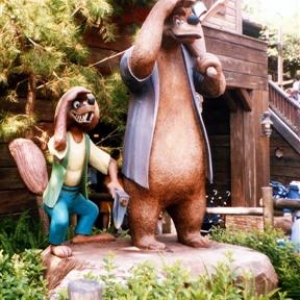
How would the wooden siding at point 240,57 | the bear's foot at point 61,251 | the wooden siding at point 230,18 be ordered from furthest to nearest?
the wooden siding at point 230,18, the wooden siding at point 240,57, the bear's foot at point 61,251

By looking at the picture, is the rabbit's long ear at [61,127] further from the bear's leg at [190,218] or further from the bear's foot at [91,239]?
the bear's leg at [190,218]

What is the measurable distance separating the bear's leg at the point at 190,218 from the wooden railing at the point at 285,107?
277 inches

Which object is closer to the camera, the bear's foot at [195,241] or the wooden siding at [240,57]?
the bear's foot at [195,241]

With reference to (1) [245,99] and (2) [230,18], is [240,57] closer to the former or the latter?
(1) [245,99]

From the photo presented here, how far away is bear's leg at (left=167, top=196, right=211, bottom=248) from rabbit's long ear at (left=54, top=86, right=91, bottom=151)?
0.78 metres

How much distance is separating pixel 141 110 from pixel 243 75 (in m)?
5.62

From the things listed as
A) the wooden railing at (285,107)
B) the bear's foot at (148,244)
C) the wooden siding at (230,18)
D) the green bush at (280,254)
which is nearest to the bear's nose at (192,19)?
the bear's foot at (148,244)

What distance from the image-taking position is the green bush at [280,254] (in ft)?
10.4

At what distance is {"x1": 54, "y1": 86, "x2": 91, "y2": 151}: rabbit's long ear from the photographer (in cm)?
276

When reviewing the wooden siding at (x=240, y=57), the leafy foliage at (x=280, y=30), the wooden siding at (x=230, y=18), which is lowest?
the wooden siding at (x=240, y=57)

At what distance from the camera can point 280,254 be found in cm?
351

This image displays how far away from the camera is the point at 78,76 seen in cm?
416

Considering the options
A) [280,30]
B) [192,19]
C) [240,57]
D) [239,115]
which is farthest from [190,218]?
[280,30]

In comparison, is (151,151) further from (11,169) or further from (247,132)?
(247,132)
